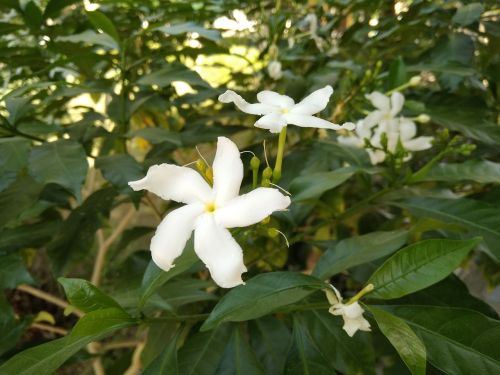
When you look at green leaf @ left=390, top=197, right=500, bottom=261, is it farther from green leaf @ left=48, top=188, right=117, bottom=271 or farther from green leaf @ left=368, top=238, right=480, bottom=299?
green leaf @ left=48, top=188, right=117, bottom=271

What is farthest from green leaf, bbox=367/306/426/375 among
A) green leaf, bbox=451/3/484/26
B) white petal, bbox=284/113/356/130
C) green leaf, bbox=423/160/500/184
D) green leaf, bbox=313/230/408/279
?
green leaf, bbox=451/3/484/26

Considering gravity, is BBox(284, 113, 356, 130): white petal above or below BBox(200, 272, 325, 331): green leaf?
above

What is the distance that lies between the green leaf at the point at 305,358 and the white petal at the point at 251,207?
273mm

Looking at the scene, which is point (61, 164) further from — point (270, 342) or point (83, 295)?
point (270, 342)

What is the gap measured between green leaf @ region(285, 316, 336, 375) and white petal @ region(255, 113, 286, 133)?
12.2 inches

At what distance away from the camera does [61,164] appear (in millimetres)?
713

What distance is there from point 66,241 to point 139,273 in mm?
170

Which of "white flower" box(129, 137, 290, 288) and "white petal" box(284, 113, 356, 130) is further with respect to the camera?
"white petal" box(284, 113, 356, 130)

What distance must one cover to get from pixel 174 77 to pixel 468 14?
714 millimetres

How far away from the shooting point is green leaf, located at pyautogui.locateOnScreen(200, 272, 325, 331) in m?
0.51

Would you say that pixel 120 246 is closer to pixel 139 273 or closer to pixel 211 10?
pixel 139 273

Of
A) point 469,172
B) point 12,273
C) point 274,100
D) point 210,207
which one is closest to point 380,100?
point 469,172

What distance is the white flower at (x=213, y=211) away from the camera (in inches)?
17.5

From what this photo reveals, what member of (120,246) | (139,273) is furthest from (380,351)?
(120,246)
